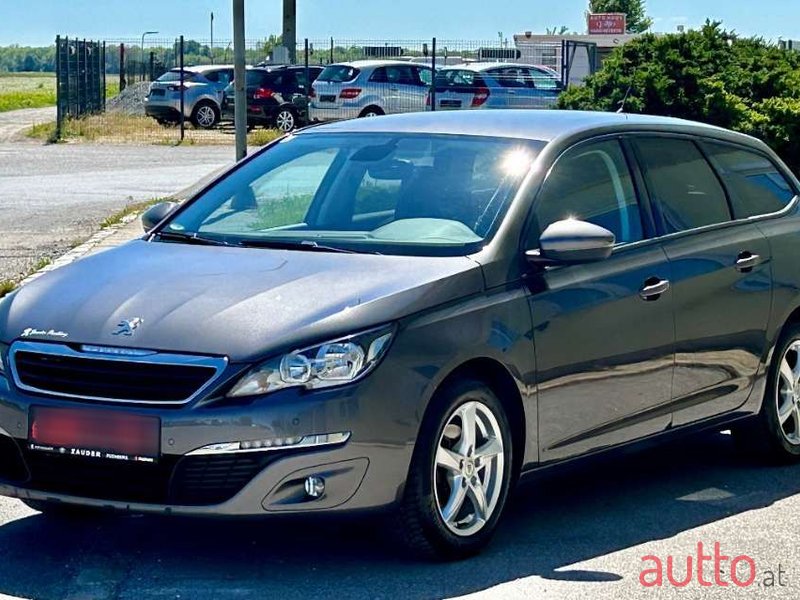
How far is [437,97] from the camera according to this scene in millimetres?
33094

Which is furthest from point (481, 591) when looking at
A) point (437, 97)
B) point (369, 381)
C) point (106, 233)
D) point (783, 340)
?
point (437, 97)

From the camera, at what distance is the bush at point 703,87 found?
1573cm

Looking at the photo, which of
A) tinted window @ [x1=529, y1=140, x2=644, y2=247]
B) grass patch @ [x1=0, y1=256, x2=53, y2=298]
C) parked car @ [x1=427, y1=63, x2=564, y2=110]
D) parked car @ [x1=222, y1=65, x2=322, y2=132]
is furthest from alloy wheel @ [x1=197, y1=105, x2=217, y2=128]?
tinted window @ [x1=529, y1=140, x2=644, y2=247]

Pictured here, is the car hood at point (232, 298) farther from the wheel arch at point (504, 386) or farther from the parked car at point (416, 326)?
the wheel arch at point (504, 386)

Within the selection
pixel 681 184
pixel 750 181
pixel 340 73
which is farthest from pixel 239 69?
pixel 340 73

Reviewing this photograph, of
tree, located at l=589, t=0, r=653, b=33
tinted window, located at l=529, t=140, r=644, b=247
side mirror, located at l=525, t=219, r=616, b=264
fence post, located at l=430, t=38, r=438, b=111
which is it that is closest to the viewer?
side mirror, located at l=525, t=219, r=616, b=264

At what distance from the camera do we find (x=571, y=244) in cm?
596

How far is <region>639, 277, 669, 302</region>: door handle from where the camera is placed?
6.46 metres

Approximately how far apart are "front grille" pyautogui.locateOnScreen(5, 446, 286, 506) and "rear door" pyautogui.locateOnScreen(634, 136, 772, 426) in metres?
2.26

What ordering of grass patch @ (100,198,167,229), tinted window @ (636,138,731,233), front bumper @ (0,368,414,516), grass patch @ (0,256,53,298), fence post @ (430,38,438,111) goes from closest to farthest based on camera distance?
1. front bumper @ (0,368,414,516)
2. tinted window @ (636,138,731,233)
3. grass patch @ (0,256,53,298)
4. grass patch @ (100,198,167,229)
5. fence post @ (430,38,438,111)

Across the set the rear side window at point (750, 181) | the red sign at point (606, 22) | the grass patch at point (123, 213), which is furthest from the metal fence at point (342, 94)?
the red sign at point (606, 22)

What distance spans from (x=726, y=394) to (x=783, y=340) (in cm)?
53

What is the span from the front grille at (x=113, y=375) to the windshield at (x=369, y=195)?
112 centimetres

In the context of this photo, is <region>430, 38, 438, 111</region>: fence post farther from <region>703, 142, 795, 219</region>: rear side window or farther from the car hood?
the car hood
